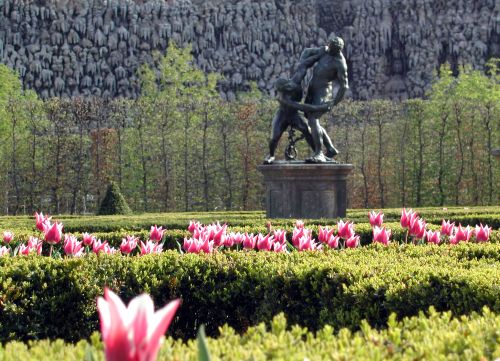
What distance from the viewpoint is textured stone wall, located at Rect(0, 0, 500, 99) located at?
44.1 m

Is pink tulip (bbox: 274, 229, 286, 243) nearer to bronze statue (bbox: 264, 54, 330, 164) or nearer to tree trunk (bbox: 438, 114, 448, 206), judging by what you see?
bronze statue (bbox: 264, 54, 330, 164)

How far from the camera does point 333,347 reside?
221 centimetres

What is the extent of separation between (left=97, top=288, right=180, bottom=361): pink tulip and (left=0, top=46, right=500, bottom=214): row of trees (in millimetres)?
22851

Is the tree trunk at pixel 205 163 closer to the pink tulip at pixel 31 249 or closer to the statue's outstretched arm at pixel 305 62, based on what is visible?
the statue's outstretched arm at pixel 305 62

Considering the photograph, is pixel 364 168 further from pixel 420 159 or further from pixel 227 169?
pixel 227 169

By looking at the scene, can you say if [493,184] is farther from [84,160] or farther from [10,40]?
[10,40]

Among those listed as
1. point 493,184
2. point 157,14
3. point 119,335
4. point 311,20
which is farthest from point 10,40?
point 119,335

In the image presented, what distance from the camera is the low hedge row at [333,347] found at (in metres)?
2.05

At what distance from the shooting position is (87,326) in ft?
13.7

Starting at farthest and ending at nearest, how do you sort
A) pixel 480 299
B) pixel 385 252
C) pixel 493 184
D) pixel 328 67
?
pixel 493 184 < pixel 328 67 < pixel 385 252 < pixel 480 299

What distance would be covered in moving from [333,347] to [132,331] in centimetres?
108

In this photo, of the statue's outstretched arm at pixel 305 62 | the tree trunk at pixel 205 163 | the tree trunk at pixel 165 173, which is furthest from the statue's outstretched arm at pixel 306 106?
the tree trunk at pixel 165 173

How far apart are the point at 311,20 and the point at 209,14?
311 inches

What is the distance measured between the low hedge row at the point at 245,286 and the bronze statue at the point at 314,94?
7.11 meters
